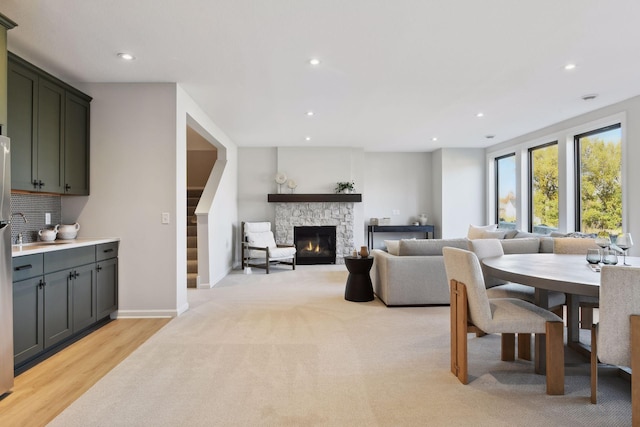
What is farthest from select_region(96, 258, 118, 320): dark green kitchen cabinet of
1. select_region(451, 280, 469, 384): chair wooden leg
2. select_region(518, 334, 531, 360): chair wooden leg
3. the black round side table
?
select_region(518, 334, 531, 360): chair wooden leg

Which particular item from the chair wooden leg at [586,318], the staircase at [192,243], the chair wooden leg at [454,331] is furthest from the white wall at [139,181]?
the chair wooden leg at [586,318]

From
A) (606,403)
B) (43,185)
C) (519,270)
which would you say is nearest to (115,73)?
(43,185)

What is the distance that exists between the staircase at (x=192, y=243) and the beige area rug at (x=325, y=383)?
1925 mm

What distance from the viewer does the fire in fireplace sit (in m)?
8.20

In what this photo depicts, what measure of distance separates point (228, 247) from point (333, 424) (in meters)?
5.52

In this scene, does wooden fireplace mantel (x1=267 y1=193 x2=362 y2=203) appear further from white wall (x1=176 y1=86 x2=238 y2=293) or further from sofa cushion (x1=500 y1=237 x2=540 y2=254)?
sofa cushion (x1=500 y1=237 x2=540 y2=254)

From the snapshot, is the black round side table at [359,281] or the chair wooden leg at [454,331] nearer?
the chair wooden leg at [454,331]

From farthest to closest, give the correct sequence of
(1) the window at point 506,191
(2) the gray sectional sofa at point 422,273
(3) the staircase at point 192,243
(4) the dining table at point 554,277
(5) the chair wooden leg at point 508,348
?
(1) the window at point 506,191 < (3) the staircase at point 192,243 < (2) the gray sectional sofa at point 422,273 < (5) the chair wooden leg at point 508,348 < (4) the dining table at point 554,277

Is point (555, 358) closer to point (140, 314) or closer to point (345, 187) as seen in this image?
point (140, 314)

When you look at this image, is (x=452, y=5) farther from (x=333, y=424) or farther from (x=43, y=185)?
(x=43, y=185)

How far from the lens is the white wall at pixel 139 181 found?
4062mm

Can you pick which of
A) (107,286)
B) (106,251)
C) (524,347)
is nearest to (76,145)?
(106,251)

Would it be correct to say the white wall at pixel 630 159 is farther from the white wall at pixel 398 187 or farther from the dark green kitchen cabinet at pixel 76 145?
the dark green kitchen cabinet at pixel 76 145

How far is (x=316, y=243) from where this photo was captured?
8.27 m
